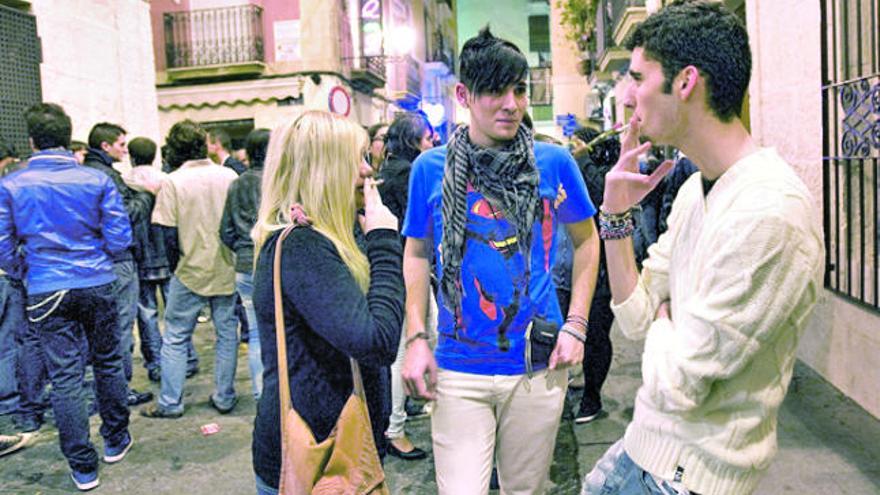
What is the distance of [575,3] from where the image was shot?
674 inches

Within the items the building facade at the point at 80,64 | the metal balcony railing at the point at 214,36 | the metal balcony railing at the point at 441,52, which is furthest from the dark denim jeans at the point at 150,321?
the metal balcony railing at the point at 441,52

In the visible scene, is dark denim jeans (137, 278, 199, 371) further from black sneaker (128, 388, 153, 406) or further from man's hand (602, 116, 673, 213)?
man's hand (602, 116, 673, 213)

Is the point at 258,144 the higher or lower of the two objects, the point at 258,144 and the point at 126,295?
the higher

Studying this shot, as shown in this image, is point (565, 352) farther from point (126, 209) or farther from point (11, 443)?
point (126, 209)

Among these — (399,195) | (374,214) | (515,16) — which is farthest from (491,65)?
(515,16)

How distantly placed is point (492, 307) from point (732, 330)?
1.09 m

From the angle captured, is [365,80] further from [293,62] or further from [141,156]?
[141,156]

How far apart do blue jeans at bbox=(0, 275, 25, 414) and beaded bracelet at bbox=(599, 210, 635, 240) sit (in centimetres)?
489

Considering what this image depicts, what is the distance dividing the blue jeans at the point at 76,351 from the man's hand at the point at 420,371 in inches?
108

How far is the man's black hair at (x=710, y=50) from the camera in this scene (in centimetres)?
159

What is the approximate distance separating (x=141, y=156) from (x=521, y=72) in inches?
184

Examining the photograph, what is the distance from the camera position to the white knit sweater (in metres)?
1.45

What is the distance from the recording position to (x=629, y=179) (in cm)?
194

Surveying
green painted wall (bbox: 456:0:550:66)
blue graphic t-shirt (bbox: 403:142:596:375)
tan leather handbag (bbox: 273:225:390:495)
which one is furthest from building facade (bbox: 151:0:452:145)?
green painted wall (bbox: 456:0:550:66)
